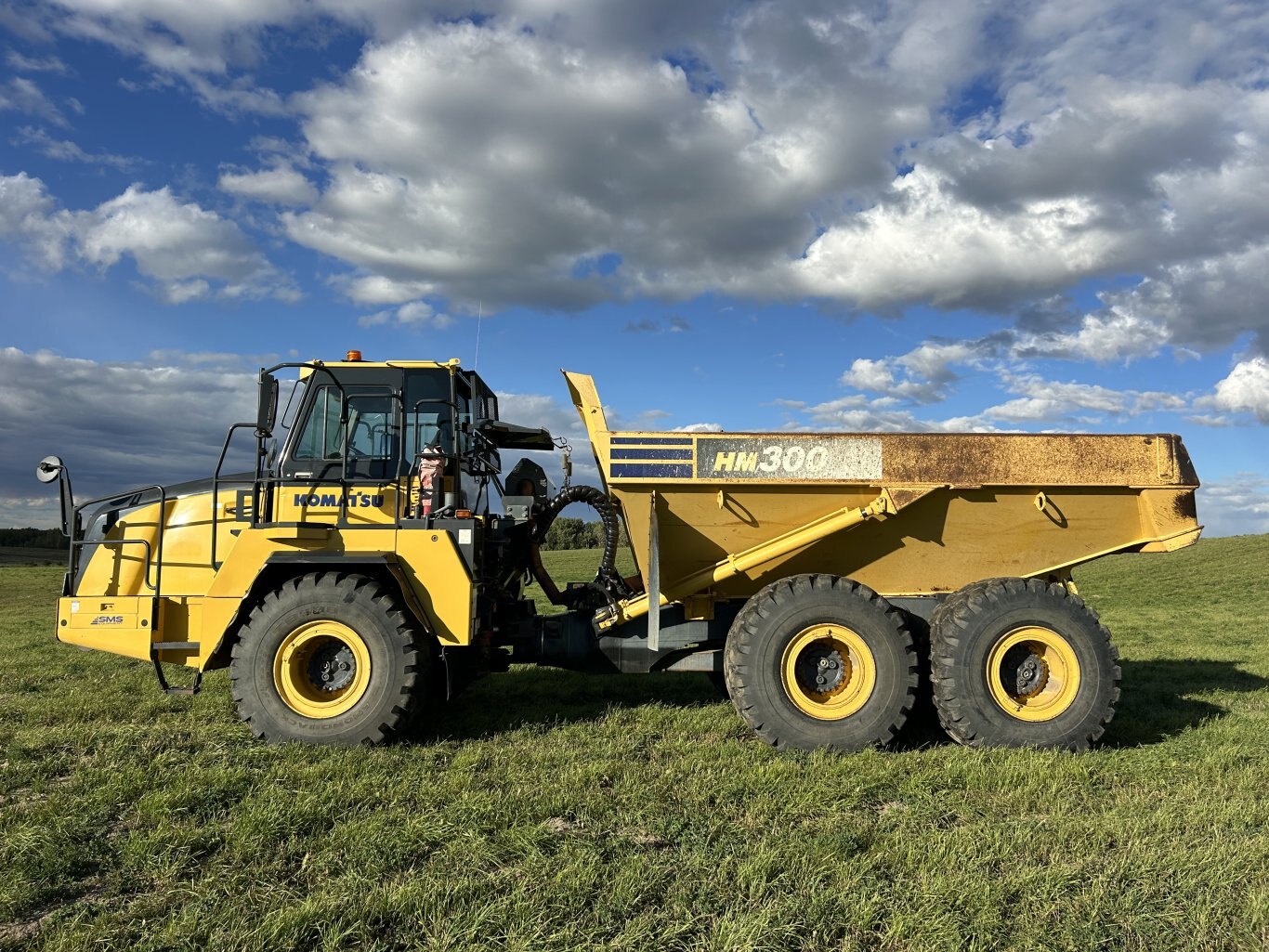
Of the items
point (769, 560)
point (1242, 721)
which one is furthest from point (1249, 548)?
point (769, 560)

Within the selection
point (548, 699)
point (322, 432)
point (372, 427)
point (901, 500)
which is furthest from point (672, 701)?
point (322, 432)

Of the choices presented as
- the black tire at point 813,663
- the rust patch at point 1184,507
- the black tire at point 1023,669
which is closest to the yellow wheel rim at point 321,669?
the black tire at point 813,663

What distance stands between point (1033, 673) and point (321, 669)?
5252mm

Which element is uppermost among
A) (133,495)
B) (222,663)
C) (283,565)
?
(133,495)

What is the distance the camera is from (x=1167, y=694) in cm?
784

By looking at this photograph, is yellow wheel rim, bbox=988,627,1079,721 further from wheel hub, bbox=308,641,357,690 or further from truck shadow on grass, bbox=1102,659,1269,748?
wheel hub, bbox=308,641,357,690

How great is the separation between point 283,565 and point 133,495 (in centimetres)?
189

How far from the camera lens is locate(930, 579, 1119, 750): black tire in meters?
5.82

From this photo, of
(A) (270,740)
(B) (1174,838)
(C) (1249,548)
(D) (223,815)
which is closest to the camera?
(B) (1174,838)

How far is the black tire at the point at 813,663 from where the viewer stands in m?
5.82

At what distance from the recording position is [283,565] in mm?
5852

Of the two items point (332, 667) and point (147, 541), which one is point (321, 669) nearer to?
point (332, 667)

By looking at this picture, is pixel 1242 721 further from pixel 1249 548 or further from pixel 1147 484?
pixel 1249 548

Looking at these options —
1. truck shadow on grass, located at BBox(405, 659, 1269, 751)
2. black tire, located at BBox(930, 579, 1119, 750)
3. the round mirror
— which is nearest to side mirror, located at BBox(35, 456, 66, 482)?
the round mirror
